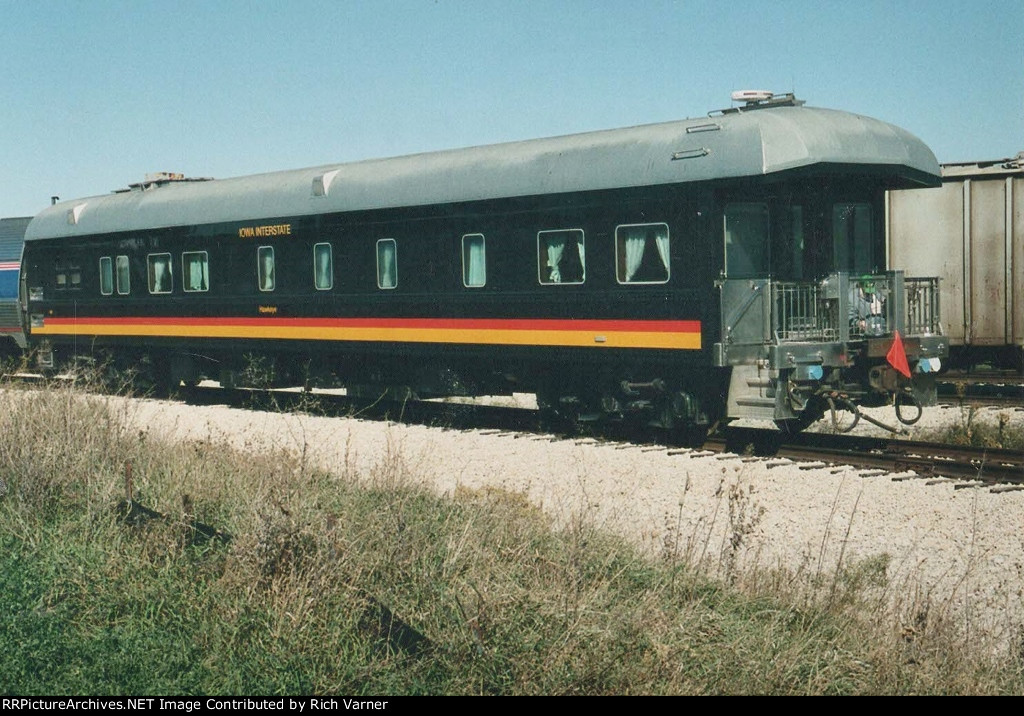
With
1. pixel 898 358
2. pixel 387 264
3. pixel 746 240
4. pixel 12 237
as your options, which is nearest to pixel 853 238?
pixel 898 358

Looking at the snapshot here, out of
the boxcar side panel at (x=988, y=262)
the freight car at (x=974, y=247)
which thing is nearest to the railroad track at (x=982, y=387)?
the freight car at (x=974, y=247)

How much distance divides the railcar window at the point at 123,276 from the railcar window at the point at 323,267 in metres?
4.97

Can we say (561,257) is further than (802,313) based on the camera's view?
Yes

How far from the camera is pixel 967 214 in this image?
18.9 m

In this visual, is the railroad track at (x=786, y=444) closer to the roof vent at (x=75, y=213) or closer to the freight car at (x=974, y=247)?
the freight car at (x=974, y=247)

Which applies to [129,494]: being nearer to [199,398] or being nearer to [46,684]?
[46,684]

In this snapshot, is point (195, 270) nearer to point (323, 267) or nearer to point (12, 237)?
point (323, 267)

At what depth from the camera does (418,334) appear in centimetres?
1543

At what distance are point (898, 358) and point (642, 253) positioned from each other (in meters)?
2.95

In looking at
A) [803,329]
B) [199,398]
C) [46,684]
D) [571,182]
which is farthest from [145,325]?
[46,684]

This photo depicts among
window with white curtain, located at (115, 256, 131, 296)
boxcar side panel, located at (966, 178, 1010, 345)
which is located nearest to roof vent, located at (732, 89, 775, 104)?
boxcar side panel, located at (966, 178, 1010, 345)

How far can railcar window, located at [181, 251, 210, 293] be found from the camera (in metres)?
18.8

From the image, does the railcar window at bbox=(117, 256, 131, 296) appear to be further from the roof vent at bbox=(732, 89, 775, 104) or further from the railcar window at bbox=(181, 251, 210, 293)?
the roof vent at bbox=(732, 89, 775, 104)

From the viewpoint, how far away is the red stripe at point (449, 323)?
41.9ft
